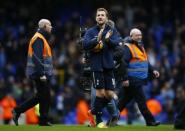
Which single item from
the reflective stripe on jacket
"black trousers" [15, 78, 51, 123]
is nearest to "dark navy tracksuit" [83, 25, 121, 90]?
the reflective stripe on jacket

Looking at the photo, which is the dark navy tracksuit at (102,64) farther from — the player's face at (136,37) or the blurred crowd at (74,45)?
the blurred crowd at (74,45)

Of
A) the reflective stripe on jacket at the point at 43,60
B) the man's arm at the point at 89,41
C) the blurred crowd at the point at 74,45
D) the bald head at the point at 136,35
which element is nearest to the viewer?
the man's arm at the point at 89,41

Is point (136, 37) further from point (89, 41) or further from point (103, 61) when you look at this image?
point (89, 41)

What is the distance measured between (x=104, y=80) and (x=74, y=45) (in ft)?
46.4

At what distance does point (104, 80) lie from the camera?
53.3ft

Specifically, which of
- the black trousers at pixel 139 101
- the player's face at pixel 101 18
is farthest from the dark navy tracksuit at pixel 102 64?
the black trousers at pixel 139 101

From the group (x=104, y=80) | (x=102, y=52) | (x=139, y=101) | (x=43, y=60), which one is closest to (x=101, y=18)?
(x=102, y=52)

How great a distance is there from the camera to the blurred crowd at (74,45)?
87.1 ft

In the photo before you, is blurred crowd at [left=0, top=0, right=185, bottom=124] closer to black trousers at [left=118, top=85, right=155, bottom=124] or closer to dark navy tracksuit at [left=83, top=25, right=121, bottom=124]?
black trousers at [left=118, top=85, right=155, bottom=124]

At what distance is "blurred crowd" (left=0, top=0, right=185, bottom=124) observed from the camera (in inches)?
1046

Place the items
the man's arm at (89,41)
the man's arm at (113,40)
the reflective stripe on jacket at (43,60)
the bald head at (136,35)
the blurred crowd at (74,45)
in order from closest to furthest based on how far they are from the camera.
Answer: the man's arm at (89,41) < the man's arm at (113,40) < the reflective stripe on jacket at (43,60) < the bald head at (136,35) < the blurred crowd at (74,45)

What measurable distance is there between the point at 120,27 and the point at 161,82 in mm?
4126

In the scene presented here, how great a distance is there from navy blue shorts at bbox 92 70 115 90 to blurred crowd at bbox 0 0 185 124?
9.33 metres

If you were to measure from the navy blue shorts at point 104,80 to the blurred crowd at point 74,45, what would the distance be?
9.33m
